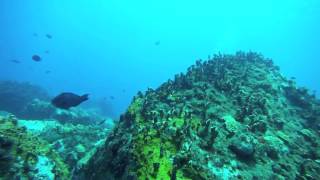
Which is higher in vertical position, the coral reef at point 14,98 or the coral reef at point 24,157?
the coral reef at point 14,98

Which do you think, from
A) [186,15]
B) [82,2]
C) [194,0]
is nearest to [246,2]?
[194,0]

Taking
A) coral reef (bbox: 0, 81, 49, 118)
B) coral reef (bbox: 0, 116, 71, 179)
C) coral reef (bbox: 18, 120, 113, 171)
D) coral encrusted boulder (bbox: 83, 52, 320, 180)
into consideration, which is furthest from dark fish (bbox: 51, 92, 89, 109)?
coral reef (bbox: 0, 81, 49, 118)

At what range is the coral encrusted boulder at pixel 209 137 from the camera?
450 centimetres

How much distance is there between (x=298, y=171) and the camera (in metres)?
5.37

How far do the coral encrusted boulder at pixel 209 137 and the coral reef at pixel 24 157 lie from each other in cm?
74

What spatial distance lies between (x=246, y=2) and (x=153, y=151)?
10744 centimetres

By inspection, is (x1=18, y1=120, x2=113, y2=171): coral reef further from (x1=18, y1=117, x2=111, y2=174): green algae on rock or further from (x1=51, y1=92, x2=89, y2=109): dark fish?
(x1=51, y1=92, x2=89, y2=109): dark fish

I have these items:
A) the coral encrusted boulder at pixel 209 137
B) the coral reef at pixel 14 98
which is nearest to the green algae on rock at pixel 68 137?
the coral encrusted boulder at pixel 209 137

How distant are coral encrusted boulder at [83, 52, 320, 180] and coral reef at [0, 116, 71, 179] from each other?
29.3 inches

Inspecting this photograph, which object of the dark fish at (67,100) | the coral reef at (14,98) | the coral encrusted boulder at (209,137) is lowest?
the coral encrusted boulder at (209,137)

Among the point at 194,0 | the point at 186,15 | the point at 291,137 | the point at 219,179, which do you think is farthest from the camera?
the point at 186,15

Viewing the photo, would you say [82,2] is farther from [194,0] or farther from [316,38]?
[316,38]

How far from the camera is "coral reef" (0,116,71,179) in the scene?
5.36 meters

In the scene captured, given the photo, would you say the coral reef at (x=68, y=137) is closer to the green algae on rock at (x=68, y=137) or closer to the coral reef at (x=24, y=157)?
the green algae on rock at (x=68, y=137)
